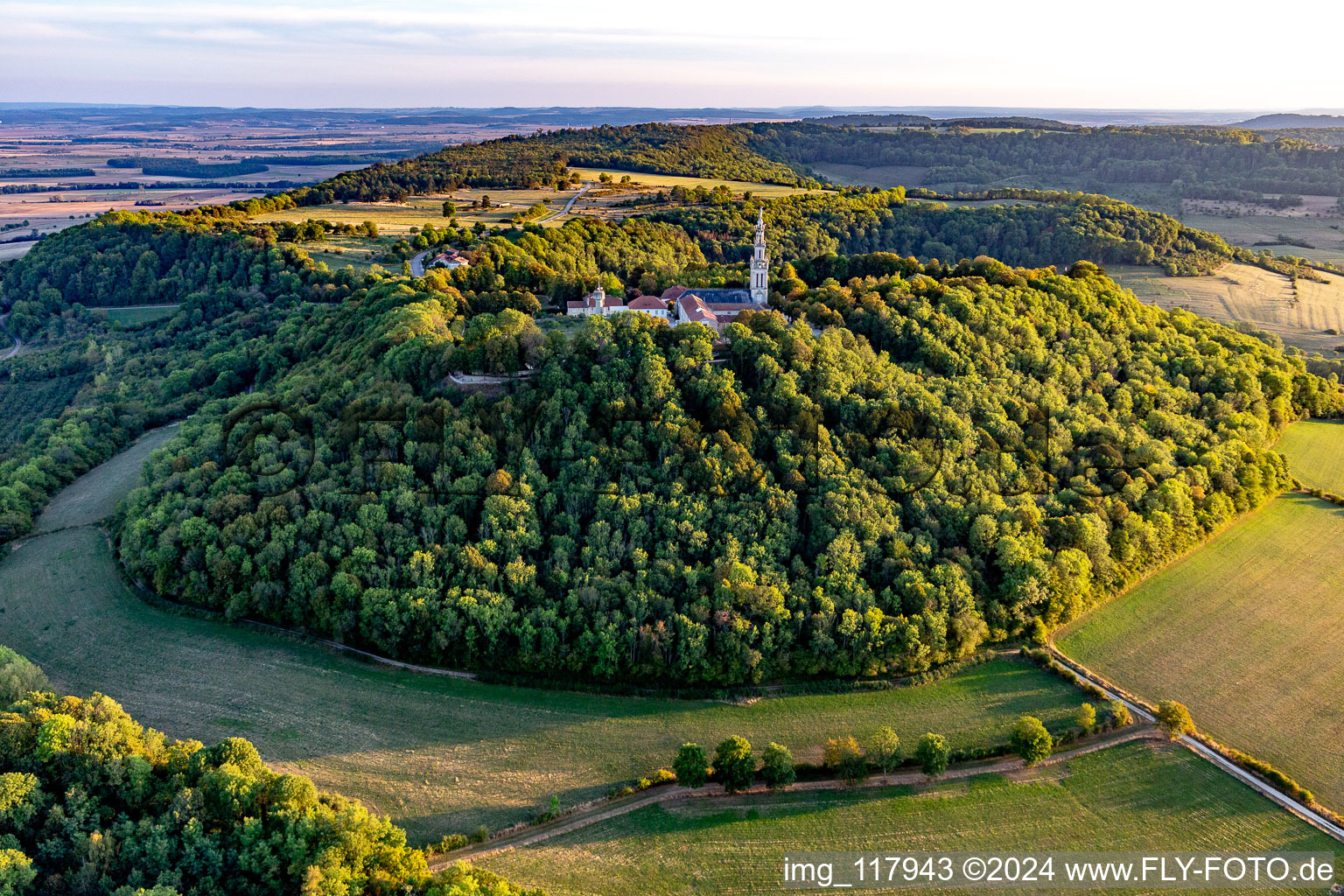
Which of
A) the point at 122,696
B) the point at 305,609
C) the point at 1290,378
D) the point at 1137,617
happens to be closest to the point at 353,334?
the point at 305,609

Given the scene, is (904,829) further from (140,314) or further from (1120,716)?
(140,314)

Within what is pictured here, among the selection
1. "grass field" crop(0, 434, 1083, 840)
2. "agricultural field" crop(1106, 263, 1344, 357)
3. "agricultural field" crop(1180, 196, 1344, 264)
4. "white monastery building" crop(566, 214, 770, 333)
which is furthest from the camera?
"agricultural field" crop(1180, 196, 1344, 264)

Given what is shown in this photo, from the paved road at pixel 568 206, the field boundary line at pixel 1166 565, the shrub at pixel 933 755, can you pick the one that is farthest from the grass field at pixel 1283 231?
the shrub at pixel 933 755

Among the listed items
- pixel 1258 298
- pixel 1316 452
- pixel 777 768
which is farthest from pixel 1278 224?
pixel 777 768

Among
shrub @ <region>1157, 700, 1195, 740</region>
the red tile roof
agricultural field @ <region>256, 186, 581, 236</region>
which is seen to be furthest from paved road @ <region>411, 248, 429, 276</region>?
shrub @ <region>1157, 700, 1195, 740</region>

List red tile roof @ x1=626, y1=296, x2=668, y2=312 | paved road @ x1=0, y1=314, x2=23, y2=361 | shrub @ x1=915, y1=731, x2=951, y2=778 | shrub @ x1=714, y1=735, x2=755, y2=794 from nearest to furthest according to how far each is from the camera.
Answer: shrub @ x1=714, y1=735, x2=755, y2=794 < shrub @ x1=915, y1=731, x2=951, y2=778 < red tile roof @ x1=626, y1=296, x2=668, y2=312 < paved road @ x1=0, y1=314, x2=23, y2=361

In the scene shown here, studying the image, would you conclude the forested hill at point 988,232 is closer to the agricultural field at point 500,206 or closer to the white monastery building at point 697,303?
the agricultural field at point 500,206

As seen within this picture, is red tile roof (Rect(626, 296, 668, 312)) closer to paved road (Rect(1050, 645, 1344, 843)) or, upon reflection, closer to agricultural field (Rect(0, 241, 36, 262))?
paved road (Rect(1050, 645, 1344, 843))
